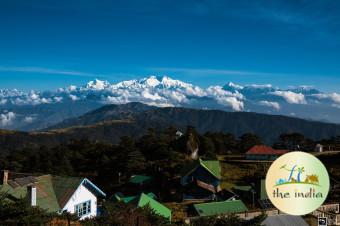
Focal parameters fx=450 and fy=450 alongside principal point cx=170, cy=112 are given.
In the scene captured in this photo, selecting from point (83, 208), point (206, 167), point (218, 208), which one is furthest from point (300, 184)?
point (206, 167)

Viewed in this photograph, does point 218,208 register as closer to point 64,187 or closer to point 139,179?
point 64,187

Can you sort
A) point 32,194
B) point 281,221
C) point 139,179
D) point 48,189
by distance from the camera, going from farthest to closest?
point 139,179 → point 48,189 → point 32,194 → point 281,221

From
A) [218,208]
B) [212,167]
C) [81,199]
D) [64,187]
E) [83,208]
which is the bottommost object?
[218,208]

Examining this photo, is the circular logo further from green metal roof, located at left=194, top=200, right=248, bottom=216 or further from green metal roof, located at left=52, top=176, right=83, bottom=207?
green metal roof, located at left=194, top=200, right=248, bottom=216

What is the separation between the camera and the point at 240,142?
110 metres

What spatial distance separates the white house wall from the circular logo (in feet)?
80.4

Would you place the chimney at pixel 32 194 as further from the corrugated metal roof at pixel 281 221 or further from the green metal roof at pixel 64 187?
the corrugated metal roof at pixel 281 221

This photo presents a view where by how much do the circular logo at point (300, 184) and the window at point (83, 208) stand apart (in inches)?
1047

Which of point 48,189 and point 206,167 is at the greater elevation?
point 206,167

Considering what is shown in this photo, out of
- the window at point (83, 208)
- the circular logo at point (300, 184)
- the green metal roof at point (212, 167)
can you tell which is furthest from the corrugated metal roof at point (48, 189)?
the green metal roof at point (212, 167)

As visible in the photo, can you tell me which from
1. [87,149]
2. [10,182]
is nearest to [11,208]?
[10,182]

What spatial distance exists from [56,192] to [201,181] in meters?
36.9

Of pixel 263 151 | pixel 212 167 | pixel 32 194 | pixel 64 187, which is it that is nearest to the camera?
pixel 32 194

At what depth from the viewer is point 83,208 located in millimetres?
33531
